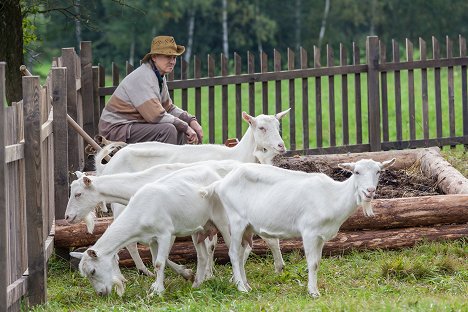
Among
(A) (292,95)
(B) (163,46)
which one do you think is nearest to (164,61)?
(B) (163,46)

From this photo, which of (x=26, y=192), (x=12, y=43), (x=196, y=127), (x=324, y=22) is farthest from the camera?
(x=324, y=22)

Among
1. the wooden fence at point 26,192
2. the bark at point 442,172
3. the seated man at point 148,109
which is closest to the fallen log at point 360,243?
the bark at point 442,172

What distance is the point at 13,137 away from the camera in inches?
307

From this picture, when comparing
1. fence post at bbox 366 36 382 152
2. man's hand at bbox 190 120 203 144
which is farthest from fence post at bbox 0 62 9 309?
fence post at bbox 366 36 382 152

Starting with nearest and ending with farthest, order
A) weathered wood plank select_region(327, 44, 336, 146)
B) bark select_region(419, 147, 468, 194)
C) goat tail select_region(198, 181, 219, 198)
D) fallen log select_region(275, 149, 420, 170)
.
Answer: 1. goat tail select_region(198, 181, 219, 198)
2. bark select_region(419, 147, 468, 194)
3. fallen log select_region(275, 149, 420, 170)
4. weathered wood plank select_region(327, 44, 336, 146)

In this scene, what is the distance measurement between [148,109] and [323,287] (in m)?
3.55

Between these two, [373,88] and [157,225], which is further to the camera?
[373,88]

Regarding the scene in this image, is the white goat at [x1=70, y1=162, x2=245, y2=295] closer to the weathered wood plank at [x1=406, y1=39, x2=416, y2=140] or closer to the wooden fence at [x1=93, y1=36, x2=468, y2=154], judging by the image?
the wooden fence at [x1=93, y1=36, x2=468, y2=154]

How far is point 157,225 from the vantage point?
8594mm

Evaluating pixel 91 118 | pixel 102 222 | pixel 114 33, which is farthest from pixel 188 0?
pixel 102 222

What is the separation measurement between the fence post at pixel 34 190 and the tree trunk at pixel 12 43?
4.63 meters

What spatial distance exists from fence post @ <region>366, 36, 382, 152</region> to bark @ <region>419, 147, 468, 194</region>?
7.75ft

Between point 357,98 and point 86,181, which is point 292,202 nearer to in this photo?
point 86,181

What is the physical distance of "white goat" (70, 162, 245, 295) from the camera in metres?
8.45
